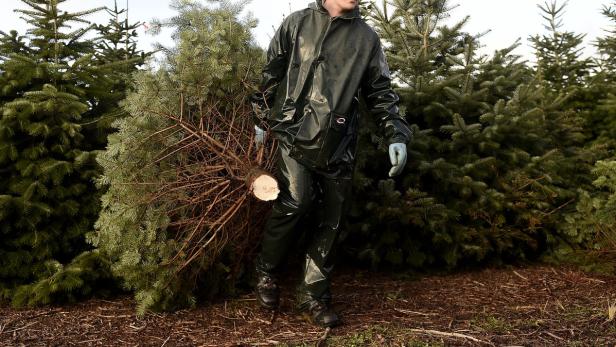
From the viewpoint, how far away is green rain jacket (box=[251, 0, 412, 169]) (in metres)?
3.80

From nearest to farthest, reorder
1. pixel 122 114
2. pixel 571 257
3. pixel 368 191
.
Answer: pixel 122 114
pixel 368 191
pixel 571 257

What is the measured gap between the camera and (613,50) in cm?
821

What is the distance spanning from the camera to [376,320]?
412 centimetres

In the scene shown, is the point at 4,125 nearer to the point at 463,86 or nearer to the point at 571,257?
the point at 463,86

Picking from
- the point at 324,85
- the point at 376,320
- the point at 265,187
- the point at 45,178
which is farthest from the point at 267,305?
the point at 45,178

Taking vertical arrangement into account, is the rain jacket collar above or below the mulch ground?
above

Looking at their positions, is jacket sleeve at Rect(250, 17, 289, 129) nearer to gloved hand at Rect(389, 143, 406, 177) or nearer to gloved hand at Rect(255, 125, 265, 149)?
gloved hand at Rect(255, 125, 265, 149)

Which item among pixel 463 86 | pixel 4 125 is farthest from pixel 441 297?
pixel 4 125

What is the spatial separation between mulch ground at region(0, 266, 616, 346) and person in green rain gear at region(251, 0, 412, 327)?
0.86ft

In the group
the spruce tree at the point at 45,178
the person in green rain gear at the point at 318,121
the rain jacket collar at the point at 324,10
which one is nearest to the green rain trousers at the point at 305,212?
the person in green rain gear at the point at 318,121

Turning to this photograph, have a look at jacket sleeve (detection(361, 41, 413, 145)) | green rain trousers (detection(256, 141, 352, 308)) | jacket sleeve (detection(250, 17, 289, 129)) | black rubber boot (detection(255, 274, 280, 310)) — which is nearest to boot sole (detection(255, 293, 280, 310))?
black rubber boot (detection(255, 274, 280, 310))

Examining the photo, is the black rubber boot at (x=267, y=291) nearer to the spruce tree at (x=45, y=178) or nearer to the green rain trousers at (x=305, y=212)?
the green rain trousers at (x=305, y=212)

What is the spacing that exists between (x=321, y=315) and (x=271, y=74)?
160 cm

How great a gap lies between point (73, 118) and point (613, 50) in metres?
6.89
